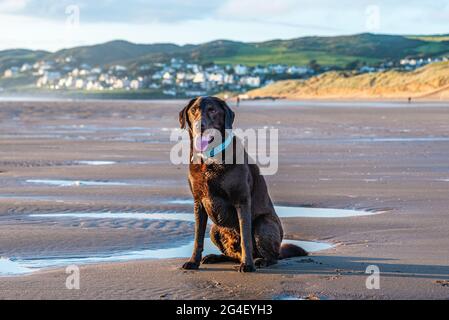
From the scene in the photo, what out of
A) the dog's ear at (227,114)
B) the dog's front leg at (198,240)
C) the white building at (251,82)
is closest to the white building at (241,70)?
the white building at (251,82)

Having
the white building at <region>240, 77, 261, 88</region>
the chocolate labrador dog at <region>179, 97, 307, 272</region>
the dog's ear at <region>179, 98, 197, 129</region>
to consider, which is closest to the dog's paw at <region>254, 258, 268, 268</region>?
the chocolate labrador dog at <region>179, 97, 307, 272</region>

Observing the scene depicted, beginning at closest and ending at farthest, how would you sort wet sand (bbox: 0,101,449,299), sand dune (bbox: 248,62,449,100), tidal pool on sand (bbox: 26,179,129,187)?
wet sand (bbox: 0,101,449,299) < tidal pool on sand (bbox: 26,179,129,187) < sand dune (bbox: 248,62,449,100)

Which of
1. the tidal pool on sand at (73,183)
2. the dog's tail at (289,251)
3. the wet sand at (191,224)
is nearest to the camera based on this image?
the wet sand at (191,224)

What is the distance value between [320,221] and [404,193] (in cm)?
309

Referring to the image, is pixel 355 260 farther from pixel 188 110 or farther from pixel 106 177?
pixel 106 177

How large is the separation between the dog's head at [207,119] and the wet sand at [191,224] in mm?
1257

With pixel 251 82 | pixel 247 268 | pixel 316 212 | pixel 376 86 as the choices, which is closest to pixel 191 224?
pixel 316 212

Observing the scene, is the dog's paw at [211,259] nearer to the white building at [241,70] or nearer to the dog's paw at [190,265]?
the dog's paw at [190,265]

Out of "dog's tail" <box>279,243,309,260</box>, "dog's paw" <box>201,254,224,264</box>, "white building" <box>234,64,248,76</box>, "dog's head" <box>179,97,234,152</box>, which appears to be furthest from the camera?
"white building" <box>234,64,248,76</box>

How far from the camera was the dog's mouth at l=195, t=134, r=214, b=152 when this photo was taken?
310 inches

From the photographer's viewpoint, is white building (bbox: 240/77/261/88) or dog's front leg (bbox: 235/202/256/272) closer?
dog's front leg (bbox: 235/202/256/272)

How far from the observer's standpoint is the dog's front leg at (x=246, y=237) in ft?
26.2

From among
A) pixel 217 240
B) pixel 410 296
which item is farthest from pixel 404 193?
pixel 410 296

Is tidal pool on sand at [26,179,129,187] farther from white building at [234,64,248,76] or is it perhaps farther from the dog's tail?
white building at [234,64,248,76]
